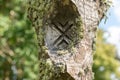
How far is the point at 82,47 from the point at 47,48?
233 mm

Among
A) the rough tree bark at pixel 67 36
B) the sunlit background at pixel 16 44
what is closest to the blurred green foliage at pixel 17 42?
the sunlit background at pixel 16 44

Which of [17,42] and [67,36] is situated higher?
[67,36]

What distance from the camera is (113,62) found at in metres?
24.7

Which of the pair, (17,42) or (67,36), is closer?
(67,36)

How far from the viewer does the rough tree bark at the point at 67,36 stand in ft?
11.1

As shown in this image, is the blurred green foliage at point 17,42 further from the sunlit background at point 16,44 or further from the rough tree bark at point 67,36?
the rough tree bark at point 67,36

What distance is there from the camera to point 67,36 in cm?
352

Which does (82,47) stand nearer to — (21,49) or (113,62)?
(21,49)

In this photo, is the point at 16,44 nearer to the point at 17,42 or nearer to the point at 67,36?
the point at 17,42

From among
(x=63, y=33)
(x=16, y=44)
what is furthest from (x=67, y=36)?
(x=16, y=44)

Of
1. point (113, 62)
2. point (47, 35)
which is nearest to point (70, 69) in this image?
point (47, 35)

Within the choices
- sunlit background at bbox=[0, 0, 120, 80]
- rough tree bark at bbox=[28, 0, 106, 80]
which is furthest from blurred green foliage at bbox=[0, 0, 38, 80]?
rough tree bark at bbox=[28, 0, 106, 80]

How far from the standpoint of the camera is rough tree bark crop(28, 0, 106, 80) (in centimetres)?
338

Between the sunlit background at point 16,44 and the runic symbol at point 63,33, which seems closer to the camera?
the runic symbol at point 63,33
